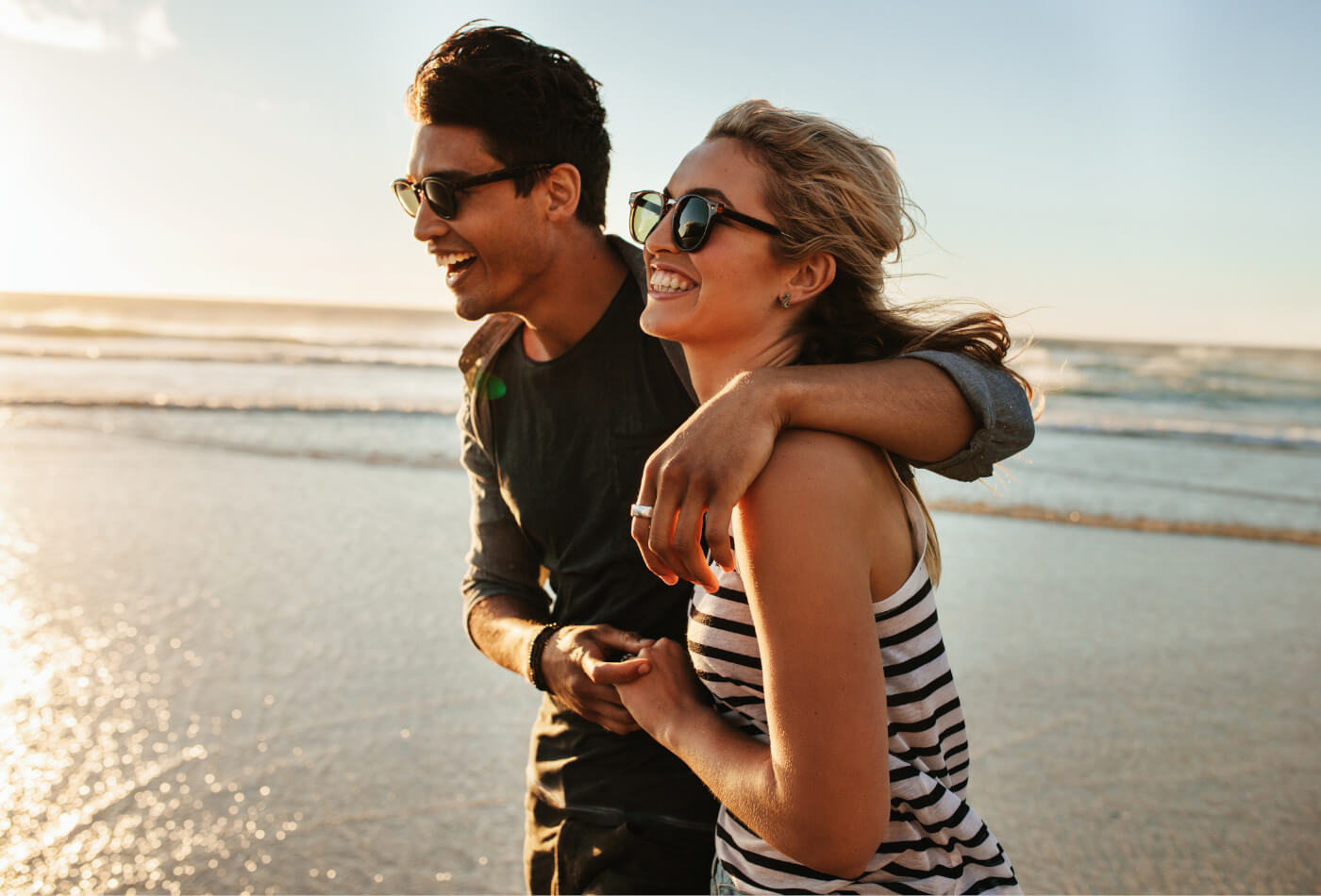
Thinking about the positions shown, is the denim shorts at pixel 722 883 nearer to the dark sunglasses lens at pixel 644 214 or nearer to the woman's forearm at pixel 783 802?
the woman's forearm at pixel 783 802

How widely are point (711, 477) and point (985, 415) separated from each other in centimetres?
58

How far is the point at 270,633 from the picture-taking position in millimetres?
5012

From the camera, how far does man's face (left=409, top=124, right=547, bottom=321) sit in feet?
7.90

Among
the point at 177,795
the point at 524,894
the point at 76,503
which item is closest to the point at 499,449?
the point at 524,894

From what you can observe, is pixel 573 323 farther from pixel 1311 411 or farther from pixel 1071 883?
pixel 1311 411

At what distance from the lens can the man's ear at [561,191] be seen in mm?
2506

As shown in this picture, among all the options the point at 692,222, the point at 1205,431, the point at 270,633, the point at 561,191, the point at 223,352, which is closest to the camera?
the point at 692,222

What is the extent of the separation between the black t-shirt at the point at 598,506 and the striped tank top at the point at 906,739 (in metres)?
0.57

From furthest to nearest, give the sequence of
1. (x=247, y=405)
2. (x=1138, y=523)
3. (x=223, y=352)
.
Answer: (x=223, y=352) < (x=247, y=405) < (x=1138, y=523)

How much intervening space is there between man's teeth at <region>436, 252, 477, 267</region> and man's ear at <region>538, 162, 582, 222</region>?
237 millimetres

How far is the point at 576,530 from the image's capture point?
7.39 feet

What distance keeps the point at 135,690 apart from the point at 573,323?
10.9 ft

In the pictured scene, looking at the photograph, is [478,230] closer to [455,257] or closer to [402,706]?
[455,257]

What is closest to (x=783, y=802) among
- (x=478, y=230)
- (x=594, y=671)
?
(x=594, y=671)
